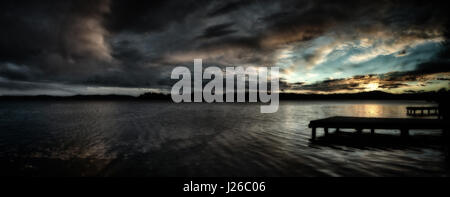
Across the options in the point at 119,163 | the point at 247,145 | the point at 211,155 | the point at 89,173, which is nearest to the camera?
the point at 89,173

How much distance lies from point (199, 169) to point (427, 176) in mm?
8560

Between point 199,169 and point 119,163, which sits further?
point 119,163
